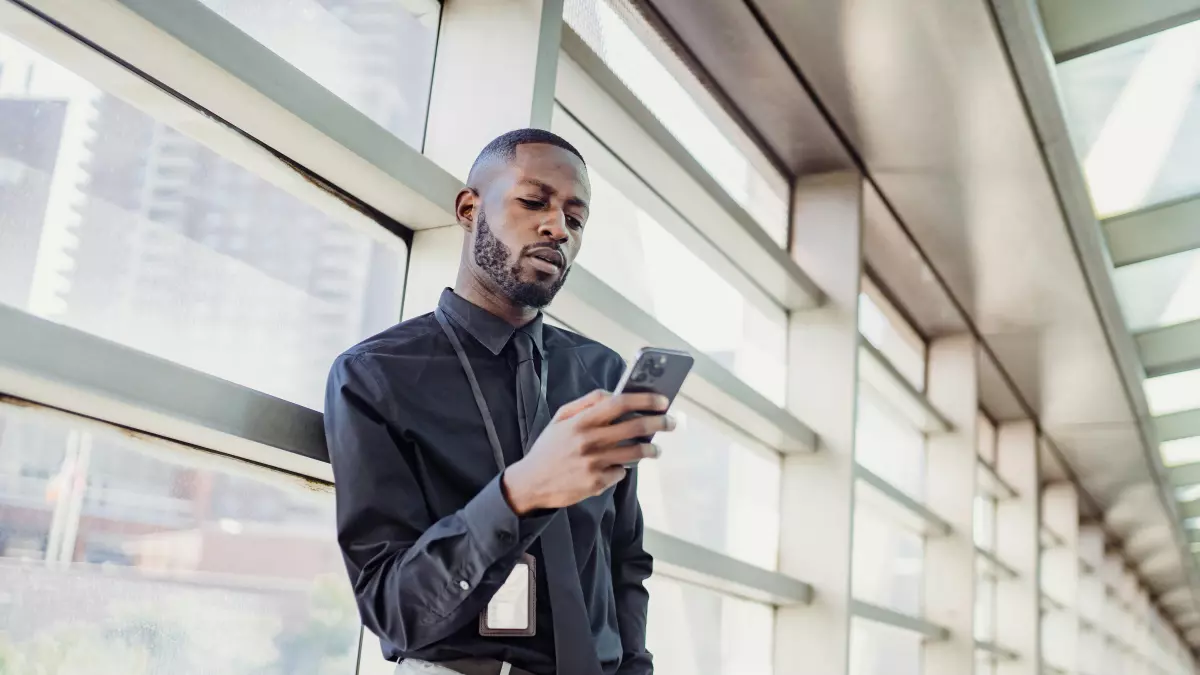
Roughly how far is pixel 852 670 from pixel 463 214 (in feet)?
14.6

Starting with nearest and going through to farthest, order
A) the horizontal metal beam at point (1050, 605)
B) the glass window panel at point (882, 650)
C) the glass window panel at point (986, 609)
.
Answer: the glass window panel at point (882, 650)
the glass window panel at point (986, 609)
the horizontal metal beam at point (1050, 605)

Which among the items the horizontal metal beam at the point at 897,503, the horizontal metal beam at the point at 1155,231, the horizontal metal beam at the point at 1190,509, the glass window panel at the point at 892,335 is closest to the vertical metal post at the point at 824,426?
the horizontal metal beam at the point at 897,503

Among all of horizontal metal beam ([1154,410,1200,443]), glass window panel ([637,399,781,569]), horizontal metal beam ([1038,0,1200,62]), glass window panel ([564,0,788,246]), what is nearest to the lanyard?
glass window panel ([564,0,788,246])

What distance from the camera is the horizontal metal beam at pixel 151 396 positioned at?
152 cm

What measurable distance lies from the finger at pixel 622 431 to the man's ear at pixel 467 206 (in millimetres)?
638

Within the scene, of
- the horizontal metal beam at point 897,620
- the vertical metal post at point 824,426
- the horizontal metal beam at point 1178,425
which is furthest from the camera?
the horizontal metal beam at point 1178,425

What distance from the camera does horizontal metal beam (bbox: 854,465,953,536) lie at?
555 cm

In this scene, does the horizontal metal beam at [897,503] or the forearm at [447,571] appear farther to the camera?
the horizontal metal beam at [897,503]

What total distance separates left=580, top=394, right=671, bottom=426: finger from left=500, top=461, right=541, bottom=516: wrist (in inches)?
4.5

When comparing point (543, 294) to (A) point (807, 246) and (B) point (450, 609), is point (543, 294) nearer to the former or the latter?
(B) point (450, 609)

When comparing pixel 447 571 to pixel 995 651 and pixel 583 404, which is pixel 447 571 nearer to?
pixel 583 404

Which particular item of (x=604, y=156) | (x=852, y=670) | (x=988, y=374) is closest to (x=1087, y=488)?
(x=988, y=374)

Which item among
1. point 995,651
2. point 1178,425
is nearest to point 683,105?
point 995,651

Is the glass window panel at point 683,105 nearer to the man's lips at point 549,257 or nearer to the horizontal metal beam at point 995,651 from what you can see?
the man's lips at point 549,257
